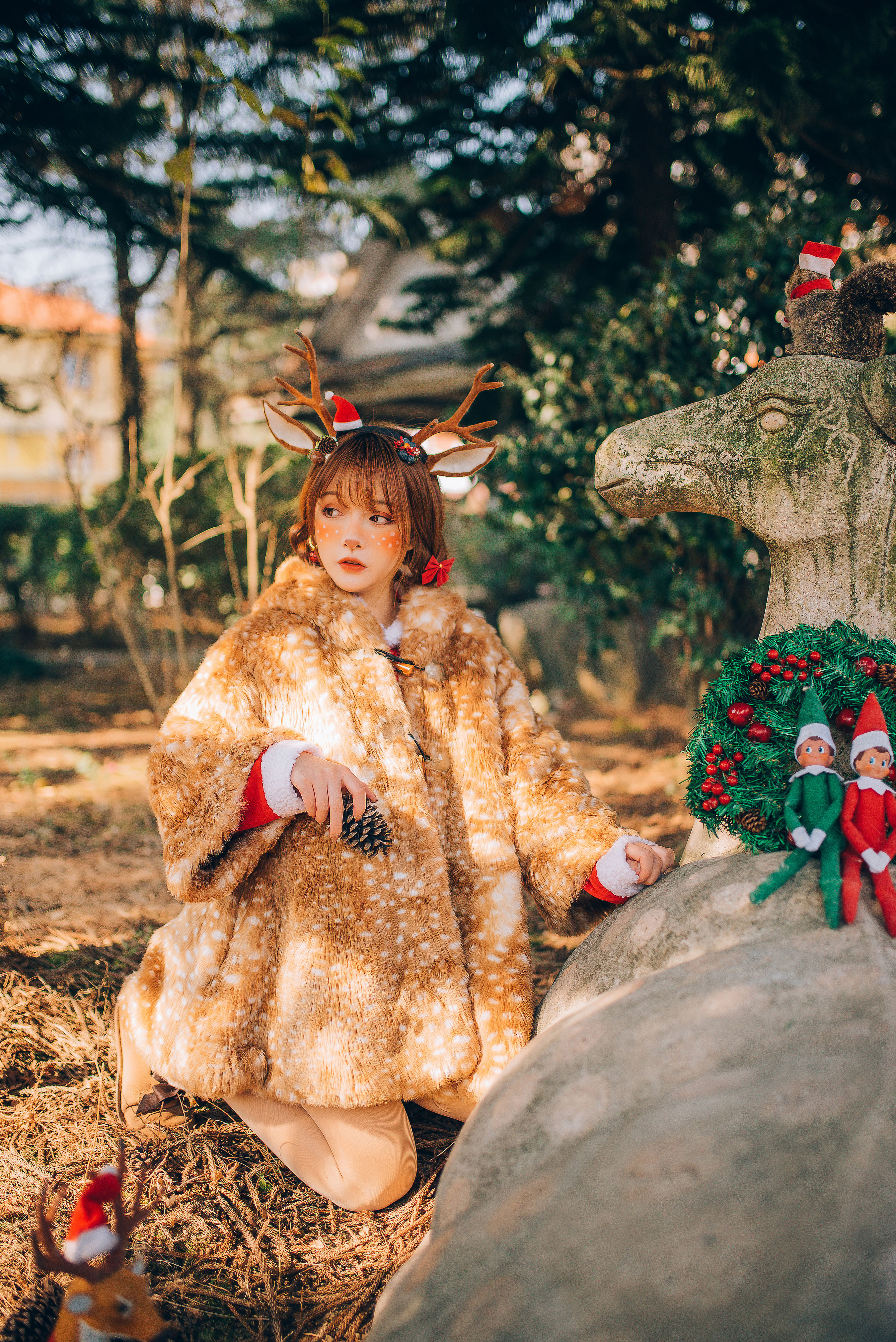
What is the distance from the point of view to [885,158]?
3939 mm

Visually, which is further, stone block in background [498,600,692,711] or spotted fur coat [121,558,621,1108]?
stone block in background [498,600,692,711]

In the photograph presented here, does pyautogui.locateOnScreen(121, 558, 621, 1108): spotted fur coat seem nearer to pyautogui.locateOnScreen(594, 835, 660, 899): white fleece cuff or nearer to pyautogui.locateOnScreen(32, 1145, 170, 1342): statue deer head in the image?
pyautogui.locateOnScreen(594, 835, 660, 899): white fleece cuff

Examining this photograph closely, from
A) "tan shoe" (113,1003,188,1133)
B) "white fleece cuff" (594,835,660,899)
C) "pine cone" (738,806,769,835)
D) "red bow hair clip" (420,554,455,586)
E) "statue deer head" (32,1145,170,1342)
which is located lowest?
"tan shoe" (113,1003,188,1133)

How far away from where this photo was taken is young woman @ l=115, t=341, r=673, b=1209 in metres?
1.84

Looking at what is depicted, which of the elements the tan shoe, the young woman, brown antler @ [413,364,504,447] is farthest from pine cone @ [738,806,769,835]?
the tan shoe

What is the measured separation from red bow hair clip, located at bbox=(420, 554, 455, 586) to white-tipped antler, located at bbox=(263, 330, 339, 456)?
1.46 feet

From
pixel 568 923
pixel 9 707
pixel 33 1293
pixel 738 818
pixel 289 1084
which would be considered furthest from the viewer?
pixel 9 707

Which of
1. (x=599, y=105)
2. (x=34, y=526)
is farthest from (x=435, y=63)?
(x=34, y=526)

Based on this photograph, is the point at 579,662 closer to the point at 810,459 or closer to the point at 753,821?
the point at 810,459

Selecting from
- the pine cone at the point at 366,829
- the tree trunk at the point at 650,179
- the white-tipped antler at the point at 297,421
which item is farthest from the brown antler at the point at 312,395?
the tree trunk at the point at 650,179

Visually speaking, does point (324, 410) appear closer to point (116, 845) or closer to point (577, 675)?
point (116, 845)

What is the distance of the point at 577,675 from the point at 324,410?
5755mm

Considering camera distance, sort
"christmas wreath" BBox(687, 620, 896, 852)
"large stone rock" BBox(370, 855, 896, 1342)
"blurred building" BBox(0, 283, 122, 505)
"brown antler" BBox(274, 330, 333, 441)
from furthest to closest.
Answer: "blurred building" BBox(0, 283, 122, 505) → "brown antler" BBox(274, 330, 333, 441) → "christmas wreath" BBox(687, 620, 896, 852) → "large stone rock" BBox(370, 855, 896, 1342)

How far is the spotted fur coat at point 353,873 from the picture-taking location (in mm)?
1841
